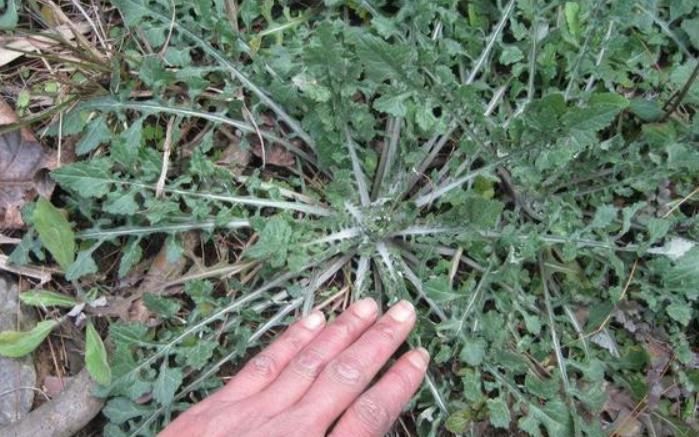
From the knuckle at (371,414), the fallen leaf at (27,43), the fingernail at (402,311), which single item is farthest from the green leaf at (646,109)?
the fallen leaf at (27,43)

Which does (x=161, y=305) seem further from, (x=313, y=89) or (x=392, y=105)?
(x=392, y=105)

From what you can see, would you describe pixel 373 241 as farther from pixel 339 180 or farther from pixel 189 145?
pixel 189 145

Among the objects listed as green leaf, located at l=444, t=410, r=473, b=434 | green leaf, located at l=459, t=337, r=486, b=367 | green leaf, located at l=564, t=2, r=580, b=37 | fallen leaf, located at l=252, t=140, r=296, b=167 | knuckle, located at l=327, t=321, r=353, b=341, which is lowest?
green leaf, located at l=444, t=410, r=473, b=434

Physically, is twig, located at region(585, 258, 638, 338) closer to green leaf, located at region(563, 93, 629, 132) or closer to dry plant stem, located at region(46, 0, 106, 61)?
green leaf, located at region(563, 93, 629, 132)

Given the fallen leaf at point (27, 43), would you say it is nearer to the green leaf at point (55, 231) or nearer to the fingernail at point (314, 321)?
the green leaf at point (55, 231)

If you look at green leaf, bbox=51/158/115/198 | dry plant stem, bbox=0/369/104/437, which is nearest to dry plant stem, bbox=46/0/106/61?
green leaf, bbox=51/158/115/198

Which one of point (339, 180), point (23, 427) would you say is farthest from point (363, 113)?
point (23, 427)
